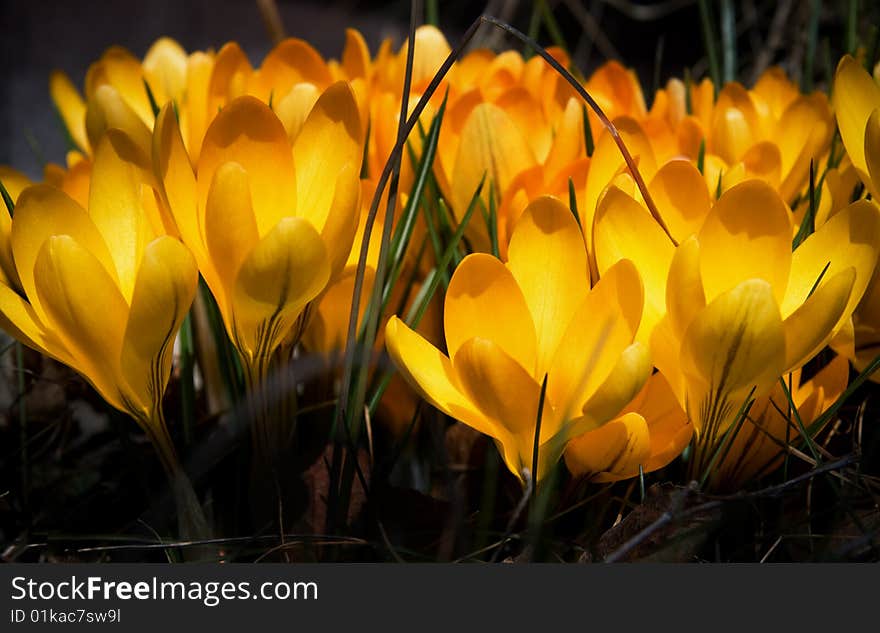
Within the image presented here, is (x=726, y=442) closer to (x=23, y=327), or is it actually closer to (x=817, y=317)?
(x=817, y=317)

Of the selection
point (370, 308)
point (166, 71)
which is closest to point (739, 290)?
point (370, 308)

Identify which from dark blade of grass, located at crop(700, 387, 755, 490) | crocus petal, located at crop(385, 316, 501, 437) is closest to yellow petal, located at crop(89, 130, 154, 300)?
crocus petal, located at crop(385, 316, 501, 437)

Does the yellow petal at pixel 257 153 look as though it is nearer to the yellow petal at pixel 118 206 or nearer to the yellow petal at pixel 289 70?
the yellow petal at pixel 118 206

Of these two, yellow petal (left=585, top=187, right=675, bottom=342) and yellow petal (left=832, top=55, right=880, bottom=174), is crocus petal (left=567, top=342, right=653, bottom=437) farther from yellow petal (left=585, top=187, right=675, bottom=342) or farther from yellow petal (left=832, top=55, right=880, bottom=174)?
yellow petal (left=832, top=55, right=880, bottom=174)

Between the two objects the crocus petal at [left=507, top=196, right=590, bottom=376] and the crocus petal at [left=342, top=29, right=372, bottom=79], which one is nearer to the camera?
the crocus petal at [left=507, top=196, right=590, bottom=376]

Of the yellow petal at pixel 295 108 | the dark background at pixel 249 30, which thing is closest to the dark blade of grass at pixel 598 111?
the yellow petal at pixel 295 108

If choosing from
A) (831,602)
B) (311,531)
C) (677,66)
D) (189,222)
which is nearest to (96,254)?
(189,222)

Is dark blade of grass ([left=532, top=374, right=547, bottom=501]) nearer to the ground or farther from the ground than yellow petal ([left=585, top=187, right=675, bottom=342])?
nearer to the ground

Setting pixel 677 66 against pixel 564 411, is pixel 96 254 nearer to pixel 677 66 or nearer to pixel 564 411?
pixel 564 411
